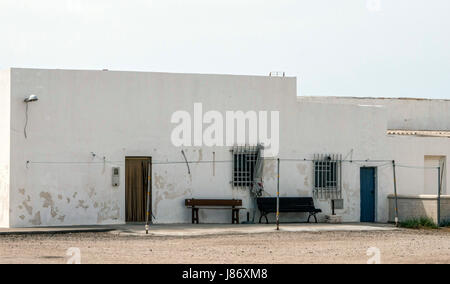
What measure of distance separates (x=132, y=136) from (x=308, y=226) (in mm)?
5832

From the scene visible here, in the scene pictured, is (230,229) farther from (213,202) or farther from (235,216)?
(235,216)

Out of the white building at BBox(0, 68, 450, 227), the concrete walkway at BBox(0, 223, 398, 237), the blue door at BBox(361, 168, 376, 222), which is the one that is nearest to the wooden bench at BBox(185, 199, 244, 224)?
the white building at BBox(0, 68, 450, 227)

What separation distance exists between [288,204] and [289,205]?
0.14 feet

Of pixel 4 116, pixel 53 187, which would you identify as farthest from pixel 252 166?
pixel 4 116

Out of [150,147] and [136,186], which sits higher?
[150,147]

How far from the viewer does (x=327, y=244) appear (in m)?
18.2

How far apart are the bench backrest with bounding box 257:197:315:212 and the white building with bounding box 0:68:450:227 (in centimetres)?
37

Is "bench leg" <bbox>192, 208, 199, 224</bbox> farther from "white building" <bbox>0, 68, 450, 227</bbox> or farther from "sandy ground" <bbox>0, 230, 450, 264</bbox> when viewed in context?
"sandy ground" <bbox>0, 230, 450, 264</bbox>

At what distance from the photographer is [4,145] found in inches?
891

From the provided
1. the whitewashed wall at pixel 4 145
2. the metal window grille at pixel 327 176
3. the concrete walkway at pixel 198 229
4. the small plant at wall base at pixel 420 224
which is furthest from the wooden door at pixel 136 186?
the small plant at wall base at pixel 420 224

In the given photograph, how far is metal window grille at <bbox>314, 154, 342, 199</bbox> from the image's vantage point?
25.1 m

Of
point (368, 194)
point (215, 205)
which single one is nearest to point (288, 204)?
point (215, 205)
